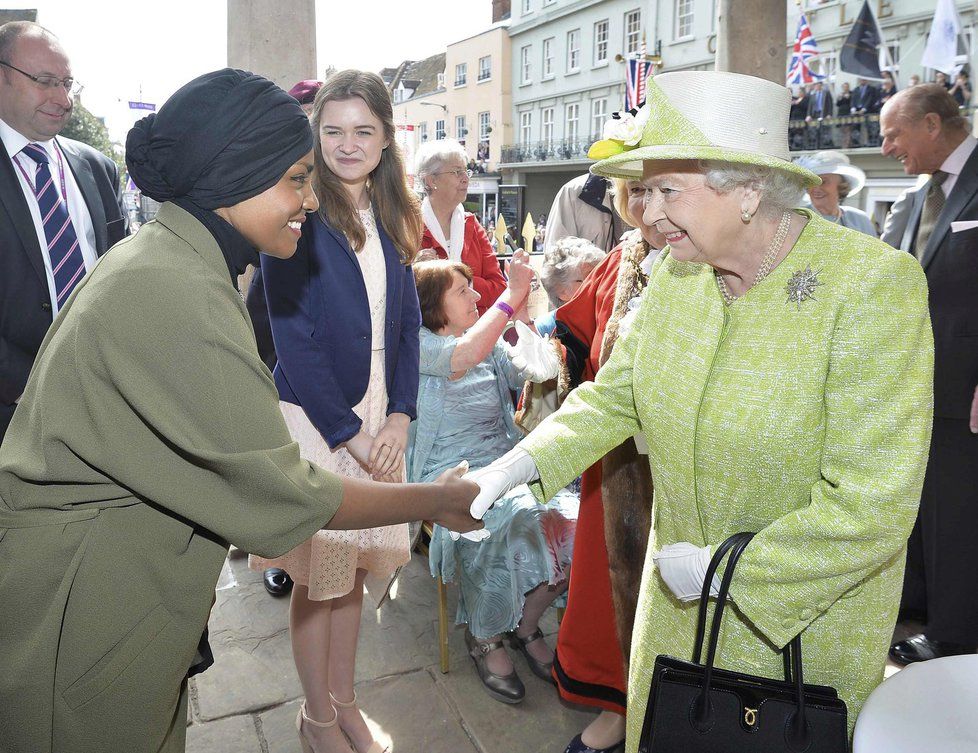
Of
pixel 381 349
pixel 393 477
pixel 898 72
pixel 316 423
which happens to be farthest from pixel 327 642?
pixel 898 72

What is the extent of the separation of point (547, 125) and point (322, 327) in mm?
33788

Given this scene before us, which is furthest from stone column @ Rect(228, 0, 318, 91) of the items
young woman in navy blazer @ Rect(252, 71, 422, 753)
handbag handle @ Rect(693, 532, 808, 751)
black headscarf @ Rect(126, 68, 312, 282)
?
handbag handle @ Rect(693, 532, 808, 751)

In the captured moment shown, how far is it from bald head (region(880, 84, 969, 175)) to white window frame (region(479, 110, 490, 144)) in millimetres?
35165

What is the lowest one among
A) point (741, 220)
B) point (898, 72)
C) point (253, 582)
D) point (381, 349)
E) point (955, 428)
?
point (253, 582)

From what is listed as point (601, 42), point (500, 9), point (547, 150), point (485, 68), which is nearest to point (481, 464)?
point (601, 42)

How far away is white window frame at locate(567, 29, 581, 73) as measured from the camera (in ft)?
104

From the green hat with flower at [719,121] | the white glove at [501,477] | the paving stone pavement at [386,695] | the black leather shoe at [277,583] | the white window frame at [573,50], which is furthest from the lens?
the white window frame at [573,50]

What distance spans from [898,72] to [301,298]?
21.7 meters

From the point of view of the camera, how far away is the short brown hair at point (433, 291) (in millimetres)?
3152

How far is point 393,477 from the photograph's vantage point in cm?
250

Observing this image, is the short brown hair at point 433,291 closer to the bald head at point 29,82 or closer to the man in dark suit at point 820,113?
the bald head at point 29,82

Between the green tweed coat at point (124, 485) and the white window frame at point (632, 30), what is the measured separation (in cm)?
3011

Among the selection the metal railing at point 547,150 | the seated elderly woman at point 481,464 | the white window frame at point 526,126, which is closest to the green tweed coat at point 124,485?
the seated elderly woman at point 481,464

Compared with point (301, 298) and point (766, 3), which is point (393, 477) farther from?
point (766, 3)
